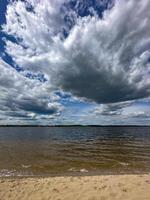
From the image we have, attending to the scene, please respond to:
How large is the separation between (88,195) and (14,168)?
9848 mm

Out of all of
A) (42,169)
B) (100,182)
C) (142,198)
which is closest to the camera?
(142,198)

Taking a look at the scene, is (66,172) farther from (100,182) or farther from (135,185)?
(135,185)

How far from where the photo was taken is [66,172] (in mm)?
14781

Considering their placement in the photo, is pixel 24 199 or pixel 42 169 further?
pixel 42 169

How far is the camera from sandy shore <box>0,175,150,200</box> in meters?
8.37

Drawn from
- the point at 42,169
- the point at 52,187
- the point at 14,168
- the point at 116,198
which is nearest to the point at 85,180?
the point at 52,187

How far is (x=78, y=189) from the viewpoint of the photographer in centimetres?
939

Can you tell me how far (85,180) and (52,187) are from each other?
2.41 m

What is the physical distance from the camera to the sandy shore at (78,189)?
8367 mm

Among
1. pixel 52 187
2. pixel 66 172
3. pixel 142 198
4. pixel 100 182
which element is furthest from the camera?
pixel 66 172

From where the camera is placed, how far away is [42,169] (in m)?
15.8

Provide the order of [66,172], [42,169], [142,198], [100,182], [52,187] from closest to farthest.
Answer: [142,198] → [52,187] → [100,182] → [66,172] → [42,169]

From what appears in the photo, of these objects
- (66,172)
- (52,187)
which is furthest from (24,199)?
(66,172)

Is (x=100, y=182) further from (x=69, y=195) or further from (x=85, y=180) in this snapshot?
(x=69, y=195)
